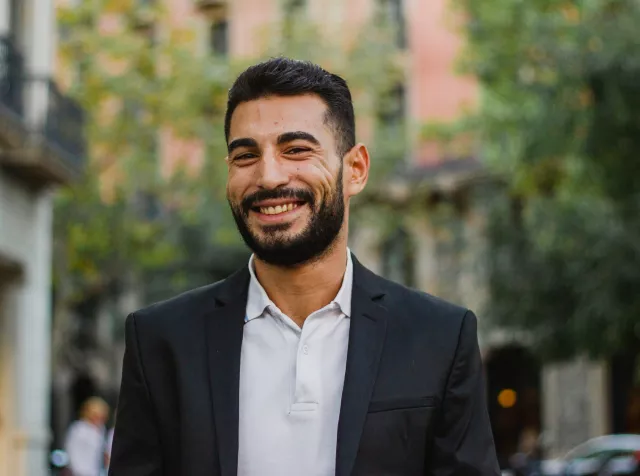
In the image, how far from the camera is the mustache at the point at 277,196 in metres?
3.32

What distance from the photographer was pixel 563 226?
2145cm

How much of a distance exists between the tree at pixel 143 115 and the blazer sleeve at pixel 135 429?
23751mm

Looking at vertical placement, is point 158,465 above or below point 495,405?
above

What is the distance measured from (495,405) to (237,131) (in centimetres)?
3561

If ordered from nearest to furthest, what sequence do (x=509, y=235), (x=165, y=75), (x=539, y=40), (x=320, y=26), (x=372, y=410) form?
(x=372, y=410) < (x=539, y=40) < (x=509, y=235) < (x=165, y=75) < (x=320, y=26)

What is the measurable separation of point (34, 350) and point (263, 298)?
18.1 metres

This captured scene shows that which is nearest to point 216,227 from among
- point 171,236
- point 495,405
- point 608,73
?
point 171,236

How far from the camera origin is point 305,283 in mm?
3441

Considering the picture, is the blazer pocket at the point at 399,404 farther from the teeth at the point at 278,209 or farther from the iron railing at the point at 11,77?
the iron railing at the point at 11,77

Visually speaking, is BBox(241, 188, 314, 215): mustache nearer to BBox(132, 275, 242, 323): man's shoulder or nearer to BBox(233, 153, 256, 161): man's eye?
BBox(233, 153, 256, 161): man's eye

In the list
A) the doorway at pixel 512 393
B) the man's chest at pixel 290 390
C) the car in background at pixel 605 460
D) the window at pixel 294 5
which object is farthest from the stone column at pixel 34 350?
the window at pixel 294 5

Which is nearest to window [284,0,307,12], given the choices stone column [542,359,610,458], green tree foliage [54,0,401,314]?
green tree foliage [54,0,401,314]

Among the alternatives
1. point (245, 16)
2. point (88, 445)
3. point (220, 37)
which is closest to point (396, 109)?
→ point (245, 16)

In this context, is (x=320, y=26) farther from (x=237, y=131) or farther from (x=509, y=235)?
(x=237, y=131)
